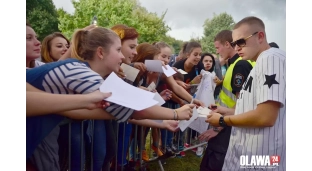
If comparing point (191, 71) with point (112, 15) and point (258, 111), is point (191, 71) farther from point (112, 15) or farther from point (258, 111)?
point (258, 111)

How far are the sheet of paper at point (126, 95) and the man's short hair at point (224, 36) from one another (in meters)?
1.03

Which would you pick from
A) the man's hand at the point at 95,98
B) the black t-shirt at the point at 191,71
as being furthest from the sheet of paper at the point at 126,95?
the black t-shirt at the point at 191,71

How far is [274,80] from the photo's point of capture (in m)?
1.33

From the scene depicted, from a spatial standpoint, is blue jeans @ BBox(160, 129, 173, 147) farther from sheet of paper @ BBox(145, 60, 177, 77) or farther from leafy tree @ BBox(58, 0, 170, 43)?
leafy tree @ BBox(58, 0, 170, 43)

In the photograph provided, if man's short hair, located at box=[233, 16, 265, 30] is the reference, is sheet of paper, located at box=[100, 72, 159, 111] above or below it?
below

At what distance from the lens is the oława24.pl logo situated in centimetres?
146

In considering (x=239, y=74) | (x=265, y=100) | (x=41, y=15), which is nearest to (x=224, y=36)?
(x=239, y=74)

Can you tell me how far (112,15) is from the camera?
6.55ft

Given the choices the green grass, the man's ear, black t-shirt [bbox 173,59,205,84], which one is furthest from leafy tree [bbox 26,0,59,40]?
black t-shirt [bbox 173,59,205,84]

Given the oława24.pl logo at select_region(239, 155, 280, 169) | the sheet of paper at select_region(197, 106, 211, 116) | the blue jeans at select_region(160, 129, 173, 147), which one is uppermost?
the sheet of paper at select_region(197, 106, 211, 116)

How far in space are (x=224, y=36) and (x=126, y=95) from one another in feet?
3.95

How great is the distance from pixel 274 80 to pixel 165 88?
4.33ft

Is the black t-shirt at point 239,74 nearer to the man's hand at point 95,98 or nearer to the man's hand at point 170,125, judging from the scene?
the man's hand at point 170,125

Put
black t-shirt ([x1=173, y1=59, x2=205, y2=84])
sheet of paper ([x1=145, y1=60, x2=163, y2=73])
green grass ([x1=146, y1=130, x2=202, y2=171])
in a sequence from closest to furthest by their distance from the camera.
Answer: sheet of paper ([x1=145, y1=60, x2=163, y2=73])
green grass ([x1=146, y1=130, x2=202, y2=171])
black t-shirt ([x1=173, y1=59, x2=205, y2=84])
